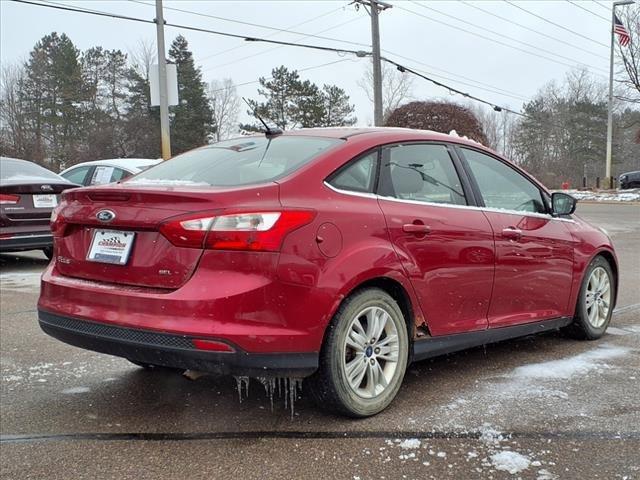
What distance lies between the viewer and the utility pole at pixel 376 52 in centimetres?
2092

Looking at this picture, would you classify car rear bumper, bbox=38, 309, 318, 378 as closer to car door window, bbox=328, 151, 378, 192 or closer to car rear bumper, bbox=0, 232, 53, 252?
car door window, bbox=328, 151, 378, 192

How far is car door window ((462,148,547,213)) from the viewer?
4184 millimetres

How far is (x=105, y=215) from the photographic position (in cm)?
317

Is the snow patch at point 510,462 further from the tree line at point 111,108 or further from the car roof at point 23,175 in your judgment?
the tree line at point 111,108

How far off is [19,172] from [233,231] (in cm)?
680

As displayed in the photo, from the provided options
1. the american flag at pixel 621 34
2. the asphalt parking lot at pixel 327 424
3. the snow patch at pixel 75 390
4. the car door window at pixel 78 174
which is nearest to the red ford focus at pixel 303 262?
the asphalt parking lot at pixel 327 424

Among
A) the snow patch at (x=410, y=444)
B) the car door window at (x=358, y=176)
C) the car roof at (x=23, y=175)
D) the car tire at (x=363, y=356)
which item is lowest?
the snow patch at (x=410, y=444)

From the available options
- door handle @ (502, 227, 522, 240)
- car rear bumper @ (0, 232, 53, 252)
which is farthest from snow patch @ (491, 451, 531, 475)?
car rear bumper @ (0, 232, 53, 252)

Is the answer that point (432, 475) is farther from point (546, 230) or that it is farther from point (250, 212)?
point (546, 230)

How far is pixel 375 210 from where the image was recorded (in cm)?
334

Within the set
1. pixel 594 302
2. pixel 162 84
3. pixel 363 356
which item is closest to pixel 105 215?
pixel 363 356

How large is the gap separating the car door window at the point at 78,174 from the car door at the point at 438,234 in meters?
8.10

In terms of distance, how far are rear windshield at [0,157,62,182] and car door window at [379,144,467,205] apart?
6322 millimetres

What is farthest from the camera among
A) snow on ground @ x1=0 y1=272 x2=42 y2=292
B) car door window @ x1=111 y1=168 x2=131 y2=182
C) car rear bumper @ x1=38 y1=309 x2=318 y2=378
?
car door window @ x1=111 y1=168 x2=131 y2=182
